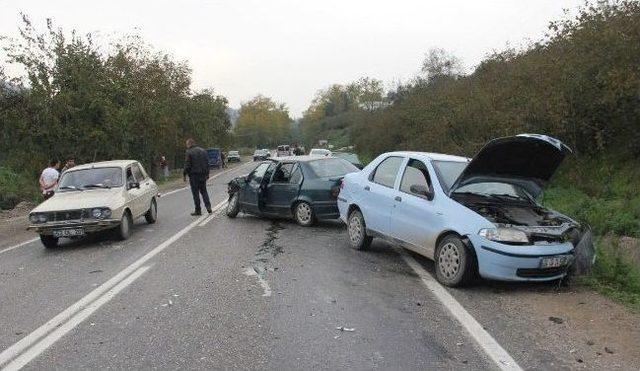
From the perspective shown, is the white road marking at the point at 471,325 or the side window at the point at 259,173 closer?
the white road marking at the point at 471,325

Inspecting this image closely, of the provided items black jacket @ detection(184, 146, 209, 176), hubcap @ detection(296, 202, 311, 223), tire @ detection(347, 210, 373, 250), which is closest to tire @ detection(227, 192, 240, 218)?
black jacket @ detection(184, 146, 209, 176)

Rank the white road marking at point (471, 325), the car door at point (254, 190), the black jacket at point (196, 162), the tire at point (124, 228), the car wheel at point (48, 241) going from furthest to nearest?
1. the black jacket at point (196, 162)
2. the car door at point (254, 190)
3. the tire at point (124, 228)
4. the car wheel at point (48, 241)
5. the white road marking at point (471, 325)

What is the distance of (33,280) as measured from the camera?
7.61m

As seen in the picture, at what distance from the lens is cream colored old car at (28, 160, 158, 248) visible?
1005 centimetres

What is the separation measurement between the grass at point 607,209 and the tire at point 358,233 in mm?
3244

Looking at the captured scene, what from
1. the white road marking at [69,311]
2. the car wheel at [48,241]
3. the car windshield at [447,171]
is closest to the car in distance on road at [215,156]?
the car wheel at [48,241]

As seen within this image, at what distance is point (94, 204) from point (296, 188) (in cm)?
386

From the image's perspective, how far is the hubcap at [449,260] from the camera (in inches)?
260

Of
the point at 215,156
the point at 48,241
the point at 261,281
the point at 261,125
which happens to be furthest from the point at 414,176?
the point at 261,125

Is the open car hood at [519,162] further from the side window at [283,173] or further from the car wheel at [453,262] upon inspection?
the side window at [283,173]

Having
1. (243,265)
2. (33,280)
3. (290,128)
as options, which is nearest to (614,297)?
(243,265)

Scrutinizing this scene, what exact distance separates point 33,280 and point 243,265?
2.83m

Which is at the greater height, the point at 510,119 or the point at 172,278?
the point at 510,119

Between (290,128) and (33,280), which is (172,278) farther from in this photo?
(290,128)
